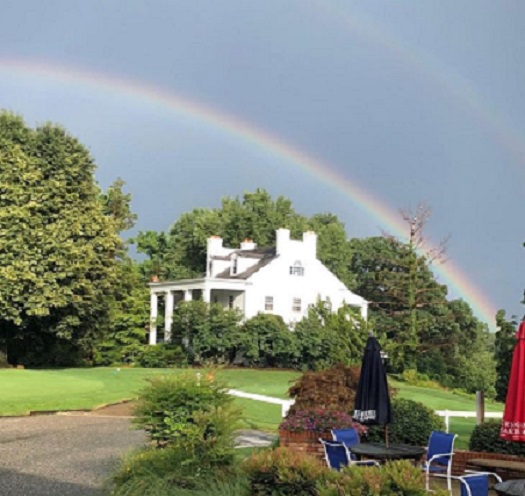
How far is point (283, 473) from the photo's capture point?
759 cm

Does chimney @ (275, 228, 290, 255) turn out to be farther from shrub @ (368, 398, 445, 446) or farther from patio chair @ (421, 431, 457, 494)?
patio chair @ (421, 431, 457, 494)

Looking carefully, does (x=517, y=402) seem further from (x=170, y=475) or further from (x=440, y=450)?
(x=170, y=475)

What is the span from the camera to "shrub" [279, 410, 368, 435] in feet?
44.6

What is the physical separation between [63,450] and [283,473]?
34.0 feet

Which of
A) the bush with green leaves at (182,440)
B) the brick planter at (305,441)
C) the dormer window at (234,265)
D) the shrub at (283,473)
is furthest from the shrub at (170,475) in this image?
the dormer window at (234,265)

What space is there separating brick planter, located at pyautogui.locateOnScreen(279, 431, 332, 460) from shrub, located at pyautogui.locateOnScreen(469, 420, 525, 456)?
2460 millimetres

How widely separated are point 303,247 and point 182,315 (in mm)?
11810

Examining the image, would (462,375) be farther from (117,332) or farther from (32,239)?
(32,239)

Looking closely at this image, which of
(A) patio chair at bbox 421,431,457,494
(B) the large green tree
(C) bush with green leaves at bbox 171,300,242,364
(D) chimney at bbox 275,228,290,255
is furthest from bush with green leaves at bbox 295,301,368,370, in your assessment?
(A) patio chair at bbox 421,431,457,494

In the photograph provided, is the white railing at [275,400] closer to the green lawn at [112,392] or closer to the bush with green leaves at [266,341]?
the green lawn at [112,392]

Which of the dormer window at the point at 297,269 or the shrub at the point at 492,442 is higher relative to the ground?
the dormer window at the point at 297,269

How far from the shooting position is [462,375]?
57750mm

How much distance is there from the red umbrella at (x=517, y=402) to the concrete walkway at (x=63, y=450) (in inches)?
244

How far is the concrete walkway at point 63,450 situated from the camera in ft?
40.8
